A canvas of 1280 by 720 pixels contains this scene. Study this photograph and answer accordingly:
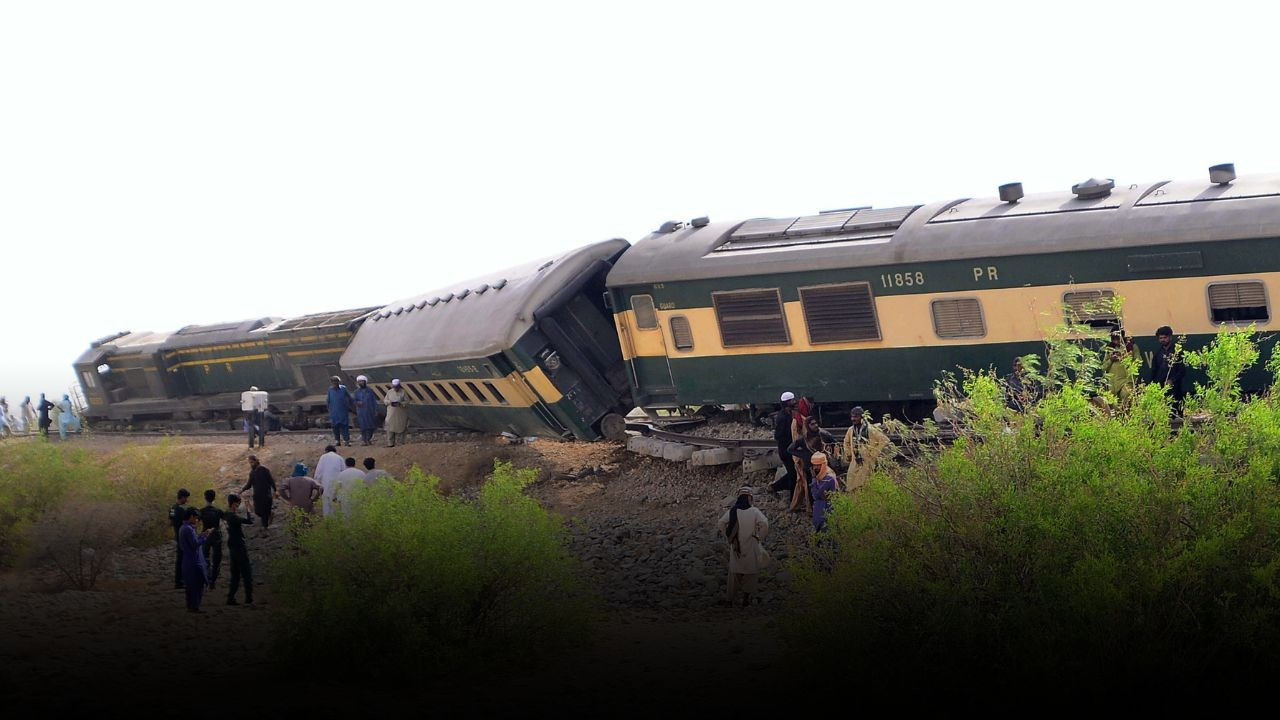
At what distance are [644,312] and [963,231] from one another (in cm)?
592

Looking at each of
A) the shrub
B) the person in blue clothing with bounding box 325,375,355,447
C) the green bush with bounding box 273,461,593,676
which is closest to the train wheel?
the person in blue clothing with bounding box 325,375,355,447

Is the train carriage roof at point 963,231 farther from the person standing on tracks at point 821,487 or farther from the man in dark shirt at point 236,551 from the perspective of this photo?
the man in dark shirt at point 236,551

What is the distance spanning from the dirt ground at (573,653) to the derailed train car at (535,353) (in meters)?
1.02

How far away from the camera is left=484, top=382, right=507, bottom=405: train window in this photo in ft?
80.1

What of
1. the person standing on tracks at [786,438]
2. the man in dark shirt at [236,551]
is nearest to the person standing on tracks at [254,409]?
the man in dark shirt at [236,551]

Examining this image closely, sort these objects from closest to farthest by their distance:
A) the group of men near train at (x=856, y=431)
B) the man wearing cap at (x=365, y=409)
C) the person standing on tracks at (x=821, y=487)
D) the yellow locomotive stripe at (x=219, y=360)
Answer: the group of men near train at (x=856, y=431), the person standing on tracks at (x=821, y=487), the man wearing cap at (x=365, y=409), the yellow locomotive stripe at (x=219, y=360)

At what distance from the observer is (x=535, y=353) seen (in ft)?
75.6

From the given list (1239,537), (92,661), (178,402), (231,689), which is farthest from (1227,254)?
(178,402)

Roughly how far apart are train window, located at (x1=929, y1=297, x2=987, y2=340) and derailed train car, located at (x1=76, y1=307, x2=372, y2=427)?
17.3 meters

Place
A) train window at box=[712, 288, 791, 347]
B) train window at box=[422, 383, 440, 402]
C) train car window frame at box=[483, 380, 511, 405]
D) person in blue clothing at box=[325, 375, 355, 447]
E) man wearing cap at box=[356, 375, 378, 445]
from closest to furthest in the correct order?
train window at box=[712, 288, 791, 347] < train car window frame at box=[483, 380, 511, 405] < train window at box=[422, 383, 440, 402] < person in blue clothing at box=[325, 375, 355, 447] < man wearing cap at box=[356, 375, 378, 445]

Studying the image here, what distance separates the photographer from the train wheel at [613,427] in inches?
963

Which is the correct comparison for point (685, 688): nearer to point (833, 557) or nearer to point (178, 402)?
point (833, 557)

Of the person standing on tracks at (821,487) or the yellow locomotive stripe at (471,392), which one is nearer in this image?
the person standing on tracks at (821,487)

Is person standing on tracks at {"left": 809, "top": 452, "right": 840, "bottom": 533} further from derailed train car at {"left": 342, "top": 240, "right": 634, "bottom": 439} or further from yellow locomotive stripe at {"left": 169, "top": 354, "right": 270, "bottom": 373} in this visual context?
yellow locomotive stripe at {"left": 169, "top": 354, "right": 270, "bottom": 373}
